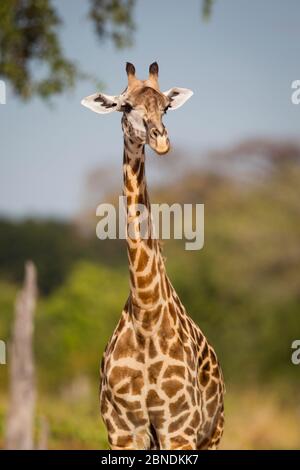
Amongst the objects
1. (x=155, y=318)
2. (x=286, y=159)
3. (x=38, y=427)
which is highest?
(x=286, y=159)

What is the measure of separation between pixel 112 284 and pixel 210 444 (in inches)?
718

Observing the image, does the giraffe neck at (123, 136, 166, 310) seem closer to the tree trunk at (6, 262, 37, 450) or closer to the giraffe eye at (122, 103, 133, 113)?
the giraffe eye at (122, 103, 133, 113)

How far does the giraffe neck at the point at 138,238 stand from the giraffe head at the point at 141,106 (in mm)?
140

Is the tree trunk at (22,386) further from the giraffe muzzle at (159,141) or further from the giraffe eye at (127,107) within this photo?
the giraffe muzzle at (159,141)

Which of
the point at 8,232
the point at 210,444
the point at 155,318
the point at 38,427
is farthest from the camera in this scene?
the point at 8,232

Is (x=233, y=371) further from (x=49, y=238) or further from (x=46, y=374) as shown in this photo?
(x=49, y=238)

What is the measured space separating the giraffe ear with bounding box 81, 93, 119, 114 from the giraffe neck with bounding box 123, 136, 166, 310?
0.17 m

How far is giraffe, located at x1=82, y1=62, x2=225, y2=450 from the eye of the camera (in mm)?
5289

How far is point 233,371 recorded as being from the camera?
2097 cm

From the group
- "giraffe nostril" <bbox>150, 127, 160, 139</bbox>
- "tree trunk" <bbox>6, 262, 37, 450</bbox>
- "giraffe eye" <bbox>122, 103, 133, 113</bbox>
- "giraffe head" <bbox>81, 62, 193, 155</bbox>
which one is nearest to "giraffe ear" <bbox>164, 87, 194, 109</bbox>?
"giraffe head" <bbox>81, 62, 193, 155</bbox>

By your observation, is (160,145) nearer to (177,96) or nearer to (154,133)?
(154,133)

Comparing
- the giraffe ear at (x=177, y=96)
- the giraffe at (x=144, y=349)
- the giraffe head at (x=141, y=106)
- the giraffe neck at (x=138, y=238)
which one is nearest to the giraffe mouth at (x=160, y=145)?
the giraffe head at (x=141, y=106)

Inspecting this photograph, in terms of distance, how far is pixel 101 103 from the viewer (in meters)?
5.36
